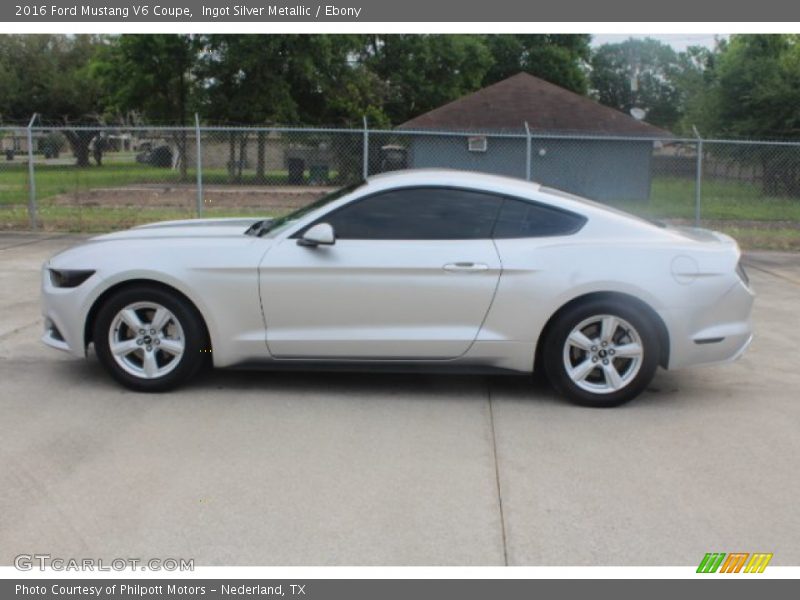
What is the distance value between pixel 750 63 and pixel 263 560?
27.8 meters

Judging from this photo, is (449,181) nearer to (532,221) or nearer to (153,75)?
(532,221)

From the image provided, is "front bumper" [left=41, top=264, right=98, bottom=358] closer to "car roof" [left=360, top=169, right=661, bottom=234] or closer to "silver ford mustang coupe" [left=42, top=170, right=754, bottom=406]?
"silver ford mustang coupe" [left=42, top=170, right=754, bottom=406]

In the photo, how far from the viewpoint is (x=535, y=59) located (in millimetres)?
49906

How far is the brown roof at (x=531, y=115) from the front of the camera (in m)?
25.4

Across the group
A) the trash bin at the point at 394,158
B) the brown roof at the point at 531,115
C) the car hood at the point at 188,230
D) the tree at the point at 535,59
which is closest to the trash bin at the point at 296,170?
the trash bin at the point at 394,158

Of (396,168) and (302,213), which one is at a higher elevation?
(396,168)

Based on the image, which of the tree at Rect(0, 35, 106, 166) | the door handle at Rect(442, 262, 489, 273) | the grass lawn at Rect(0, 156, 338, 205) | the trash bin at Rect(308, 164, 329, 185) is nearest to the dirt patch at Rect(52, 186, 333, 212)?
the trash bin at Rect(308, 164, 329, 185)

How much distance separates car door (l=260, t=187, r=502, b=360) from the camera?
18.1 feet

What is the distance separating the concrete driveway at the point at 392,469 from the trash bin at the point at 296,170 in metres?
17.5

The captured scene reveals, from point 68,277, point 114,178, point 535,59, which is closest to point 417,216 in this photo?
point 68,277

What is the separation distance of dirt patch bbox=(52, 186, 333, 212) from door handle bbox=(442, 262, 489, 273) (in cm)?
1584

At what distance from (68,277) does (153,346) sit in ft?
2.45

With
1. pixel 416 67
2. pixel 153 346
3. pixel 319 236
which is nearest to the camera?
pixel 319 236

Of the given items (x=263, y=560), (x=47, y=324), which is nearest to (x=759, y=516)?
(x=263, y=560)
